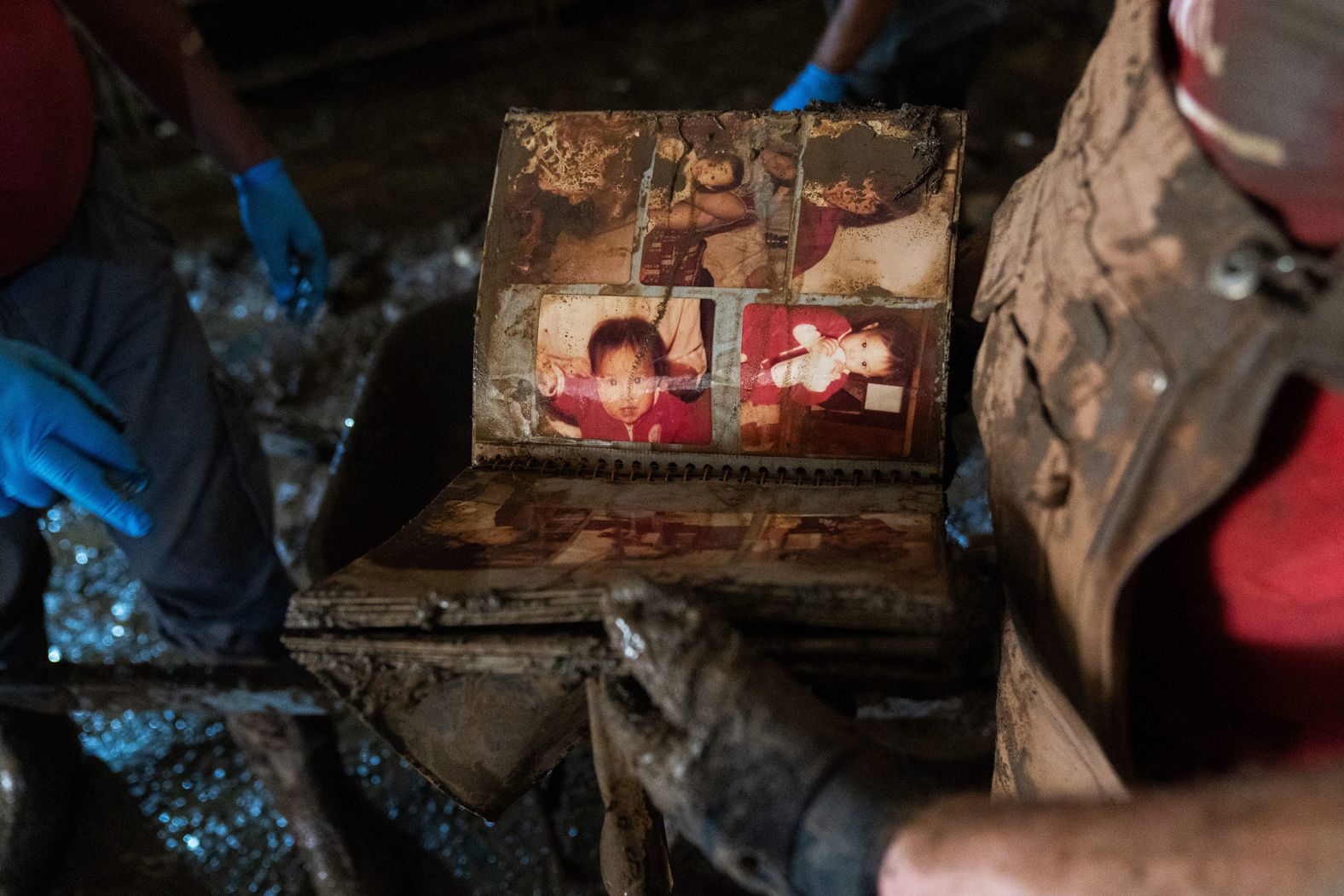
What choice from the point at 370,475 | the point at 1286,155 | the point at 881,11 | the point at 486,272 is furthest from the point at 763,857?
the point at 881,11

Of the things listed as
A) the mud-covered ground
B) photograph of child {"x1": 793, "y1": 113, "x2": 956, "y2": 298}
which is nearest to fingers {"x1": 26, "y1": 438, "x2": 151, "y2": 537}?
the mud-covered ground

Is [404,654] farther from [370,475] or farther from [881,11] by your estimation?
[881,11]

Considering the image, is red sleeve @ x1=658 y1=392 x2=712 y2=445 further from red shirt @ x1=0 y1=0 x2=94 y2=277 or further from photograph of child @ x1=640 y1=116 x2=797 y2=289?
red shirt @ x1=0 y1=0 x2=94 y2=277

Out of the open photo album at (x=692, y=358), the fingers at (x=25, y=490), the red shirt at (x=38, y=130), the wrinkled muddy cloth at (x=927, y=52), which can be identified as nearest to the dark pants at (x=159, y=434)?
the red shirt at (x=38, y=130)

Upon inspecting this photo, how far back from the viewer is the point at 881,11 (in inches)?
62.3

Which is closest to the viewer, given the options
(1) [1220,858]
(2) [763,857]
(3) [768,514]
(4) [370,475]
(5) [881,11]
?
(1) [1220,858]

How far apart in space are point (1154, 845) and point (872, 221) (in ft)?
2.09

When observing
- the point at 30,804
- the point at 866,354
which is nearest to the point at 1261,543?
the point at 866,354

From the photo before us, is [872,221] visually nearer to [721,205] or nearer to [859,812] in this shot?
[721,205]

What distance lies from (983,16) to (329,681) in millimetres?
1931

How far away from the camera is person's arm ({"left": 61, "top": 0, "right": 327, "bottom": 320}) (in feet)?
4.40

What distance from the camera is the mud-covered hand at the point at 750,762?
22.3 inches

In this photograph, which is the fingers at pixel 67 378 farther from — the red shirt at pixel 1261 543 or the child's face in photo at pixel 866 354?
the red shirt at pixel 1261 543

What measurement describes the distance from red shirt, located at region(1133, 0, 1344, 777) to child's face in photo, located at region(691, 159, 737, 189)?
496mm
